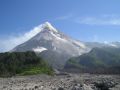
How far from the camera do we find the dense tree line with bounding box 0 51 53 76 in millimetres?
86000

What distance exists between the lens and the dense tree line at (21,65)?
8600 cm

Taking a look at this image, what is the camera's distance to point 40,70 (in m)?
85.1

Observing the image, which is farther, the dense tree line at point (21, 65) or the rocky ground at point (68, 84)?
the dense tree line at point (21, 65)

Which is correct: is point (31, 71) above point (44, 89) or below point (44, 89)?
above

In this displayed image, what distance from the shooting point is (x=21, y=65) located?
300 feet

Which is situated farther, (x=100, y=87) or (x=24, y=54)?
(x=24, y=54)

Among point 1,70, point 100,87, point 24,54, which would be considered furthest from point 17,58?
point 100,87

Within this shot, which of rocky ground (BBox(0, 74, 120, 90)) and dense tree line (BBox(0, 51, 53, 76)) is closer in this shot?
rocky ground (BBox(0, 74, 120, 90))

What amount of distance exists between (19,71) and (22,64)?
5.14m

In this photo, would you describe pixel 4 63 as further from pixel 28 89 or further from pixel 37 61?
pixel 28 89

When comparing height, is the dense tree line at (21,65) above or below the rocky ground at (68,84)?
above

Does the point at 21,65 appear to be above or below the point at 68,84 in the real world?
above

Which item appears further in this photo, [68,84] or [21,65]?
[21,65]

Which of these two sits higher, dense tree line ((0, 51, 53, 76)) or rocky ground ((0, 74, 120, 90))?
dense tree line ((0, 51, 53, 76))
